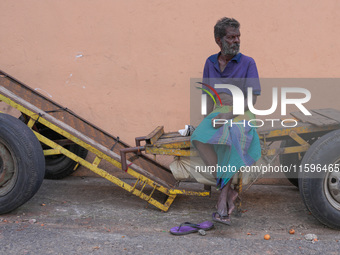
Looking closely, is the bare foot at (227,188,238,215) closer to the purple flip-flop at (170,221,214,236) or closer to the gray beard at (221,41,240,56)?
the purple flip-flop at (170,221,214,236)

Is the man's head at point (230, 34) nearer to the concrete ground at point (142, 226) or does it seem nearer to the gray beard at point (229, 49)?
the gray beard at point (229, 49)

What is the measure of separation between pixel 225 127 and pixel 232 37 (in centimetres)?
82

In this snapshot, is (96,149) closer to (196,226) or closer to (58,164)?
(196,226)

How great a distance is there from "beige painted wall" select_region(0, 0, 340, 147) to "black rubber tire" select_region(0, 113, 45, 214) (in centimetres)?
154

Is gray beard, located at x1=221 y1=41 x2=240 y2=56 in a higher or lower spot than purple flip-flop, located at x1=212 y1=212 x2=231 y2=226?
higher

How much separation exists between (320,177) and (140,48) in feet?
8.77

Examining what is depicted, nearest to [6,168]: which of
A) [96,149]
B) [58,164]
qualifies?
[96,149]

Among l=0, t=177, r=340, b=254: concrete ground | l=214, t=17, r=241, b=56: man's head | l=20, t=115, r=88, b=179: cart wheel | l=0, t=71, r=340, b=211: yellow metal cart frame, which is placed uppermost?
l=214, t=17, r=241, b=56: man's head

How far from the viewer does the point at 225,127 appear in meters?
3.53

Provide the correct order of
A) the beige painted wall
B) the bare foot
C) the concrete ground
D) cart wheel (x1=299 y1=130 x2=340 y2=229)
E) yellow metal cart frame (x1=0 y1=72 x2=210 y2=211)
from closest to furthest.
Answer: the concrete ground, cart wheel (x1=299 y1=130 x2=340 y2=229), the bare foot, yellow metal cart frame (x1=0 y1=72 x2=210 y2=211), the beige painted wall

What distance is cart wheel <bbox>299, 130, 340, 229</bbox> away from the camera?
3361 millimetres

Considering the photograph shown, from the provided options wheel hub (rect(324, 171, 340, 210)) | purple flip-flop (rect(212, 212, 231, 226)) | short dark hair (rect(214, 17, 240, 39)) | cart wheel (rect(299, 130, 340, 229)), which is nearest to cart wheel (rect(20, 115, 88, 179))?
purple flip-flop (rect(212, 212, 231, 226))

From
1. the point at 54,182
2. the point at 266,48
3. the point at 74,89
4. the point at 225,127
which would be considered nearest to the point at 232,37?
the point at 225,127

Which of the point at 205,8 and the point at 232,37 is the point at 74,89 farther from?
the point at 232,37
